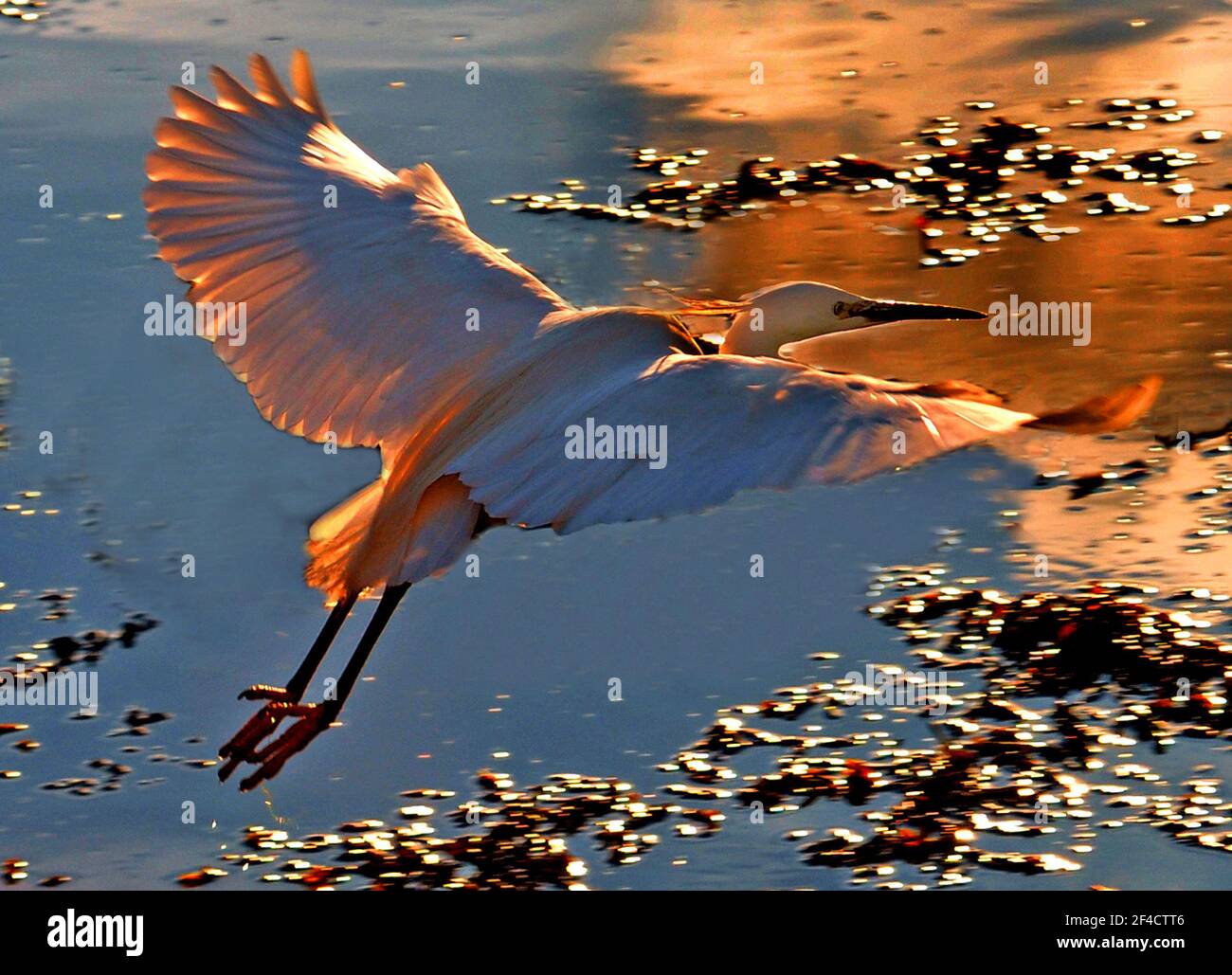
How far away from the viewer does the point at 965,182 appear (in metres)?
8.49

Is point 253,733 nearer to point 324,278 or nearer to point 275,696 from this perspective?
point 275,696

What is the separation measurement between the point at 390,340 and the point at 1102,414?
2.19 metres

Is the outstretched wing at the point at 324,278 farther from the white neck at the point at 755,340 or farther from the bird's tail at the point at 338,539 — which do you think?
the white neck at the point at 755,340

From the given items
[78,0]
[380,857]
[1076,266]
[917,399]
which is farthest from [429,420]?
[78,0]

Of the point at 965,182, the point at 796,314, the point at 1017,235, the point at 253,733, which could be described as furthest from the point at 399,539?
the point at 965,182

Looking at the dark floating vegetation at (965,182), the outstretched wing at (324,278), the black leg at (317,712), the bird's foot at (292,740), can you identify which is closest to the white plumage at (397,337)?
the outstretched wing at (324,278)

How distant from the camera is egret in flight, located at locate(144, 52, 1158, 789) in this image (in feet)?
15.5

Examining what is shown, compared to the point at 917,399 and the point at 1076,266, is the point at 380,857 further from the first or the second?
the point at 1076,266

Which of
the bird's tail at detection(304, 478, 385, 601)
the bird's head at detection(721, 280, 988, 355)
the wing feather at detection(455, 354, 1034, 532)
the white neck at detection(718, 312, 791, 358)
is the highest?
the bird's head at detection(721, 280, 988, 355)

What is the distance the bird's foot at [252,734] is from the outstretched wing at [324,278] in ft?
2.44

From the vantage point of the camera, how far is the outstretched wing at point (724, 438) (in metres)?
4.12

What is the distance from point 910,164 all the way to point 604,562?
10.2 ft

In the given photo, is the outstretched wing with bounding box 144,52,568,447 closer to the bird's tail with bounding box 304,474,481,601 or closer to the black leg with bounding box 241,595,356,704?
the bird's tail with bounding box 304,474,481,601

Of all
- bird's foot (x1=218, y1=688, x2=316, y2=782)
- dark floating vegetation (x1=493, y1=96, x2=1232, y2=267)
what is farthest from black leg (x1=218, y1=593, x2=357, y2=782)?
dark floating vegetation (x1=493, y1=96, x2=1232, y2=267)
